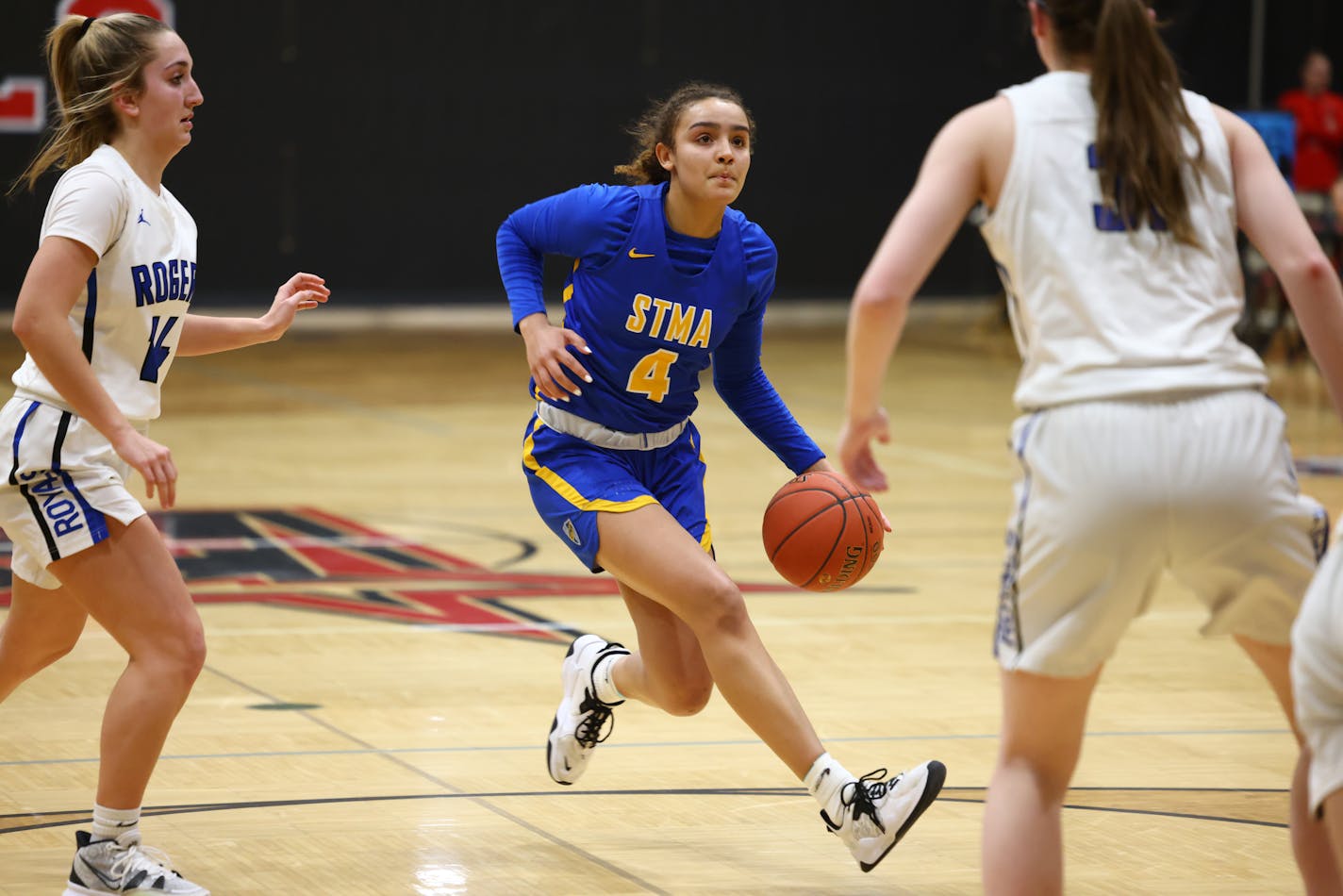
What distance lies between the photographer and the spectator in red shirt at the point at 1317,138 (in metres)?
15.0

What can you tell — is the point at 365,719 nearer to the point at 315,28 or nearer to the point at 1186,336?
the point at 1186,336

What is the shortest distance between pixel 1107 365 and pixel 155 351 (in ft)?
6.20

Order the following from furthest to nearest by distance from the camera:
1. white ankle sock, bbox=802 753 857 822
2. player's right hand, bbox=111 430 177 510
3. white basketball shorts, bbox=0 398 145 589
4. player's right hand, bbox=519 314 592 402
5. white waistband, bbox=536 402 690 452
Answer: white waistband, bbox=536 402 690 452
player's right hand, bbox=519 314 592 402
white ankle sock, bbox=802 753 857 822
white basketball shorts, bbox=0 398 145 589
player's right hand, bbox=111 430 177 510

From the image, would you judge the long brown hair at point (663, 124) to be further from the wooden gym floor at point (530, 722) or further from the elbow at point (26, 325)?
the wooden gym floor at point (530, 722)

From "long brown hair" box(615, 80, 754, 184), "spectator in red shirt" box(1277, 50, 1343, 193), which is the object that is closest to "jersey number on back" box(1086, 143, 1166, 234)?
"long brown hair" box(615, 80, 754, 184)

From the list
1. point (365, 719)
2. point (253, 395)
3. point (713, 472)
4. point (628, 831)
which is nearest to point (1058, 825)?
point (628, 831)

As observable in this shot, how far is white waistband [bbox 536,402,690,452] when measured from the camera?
13.8 feet

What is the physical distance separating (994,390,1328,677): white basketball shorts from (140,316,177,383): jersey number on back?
175cm

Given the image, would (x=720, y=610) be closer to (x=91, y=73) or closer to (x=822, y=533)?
(x=822, y=533)

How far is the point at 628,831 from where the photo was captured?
4191 millimetres

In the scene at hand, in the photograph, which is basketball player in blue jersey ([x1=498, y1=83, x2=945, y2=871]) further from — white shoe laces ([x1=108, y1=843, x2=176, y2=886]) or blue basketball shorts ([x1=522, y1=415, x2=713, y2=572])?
white shoe laces ([x1=108, y1=843, x2=176, y2=886])

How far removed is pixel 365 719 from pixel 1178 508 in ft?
9.68

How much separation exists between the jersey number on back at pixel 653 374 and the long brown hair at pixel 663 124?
16.8 inches

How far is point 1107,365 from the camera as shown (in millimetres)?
2768
